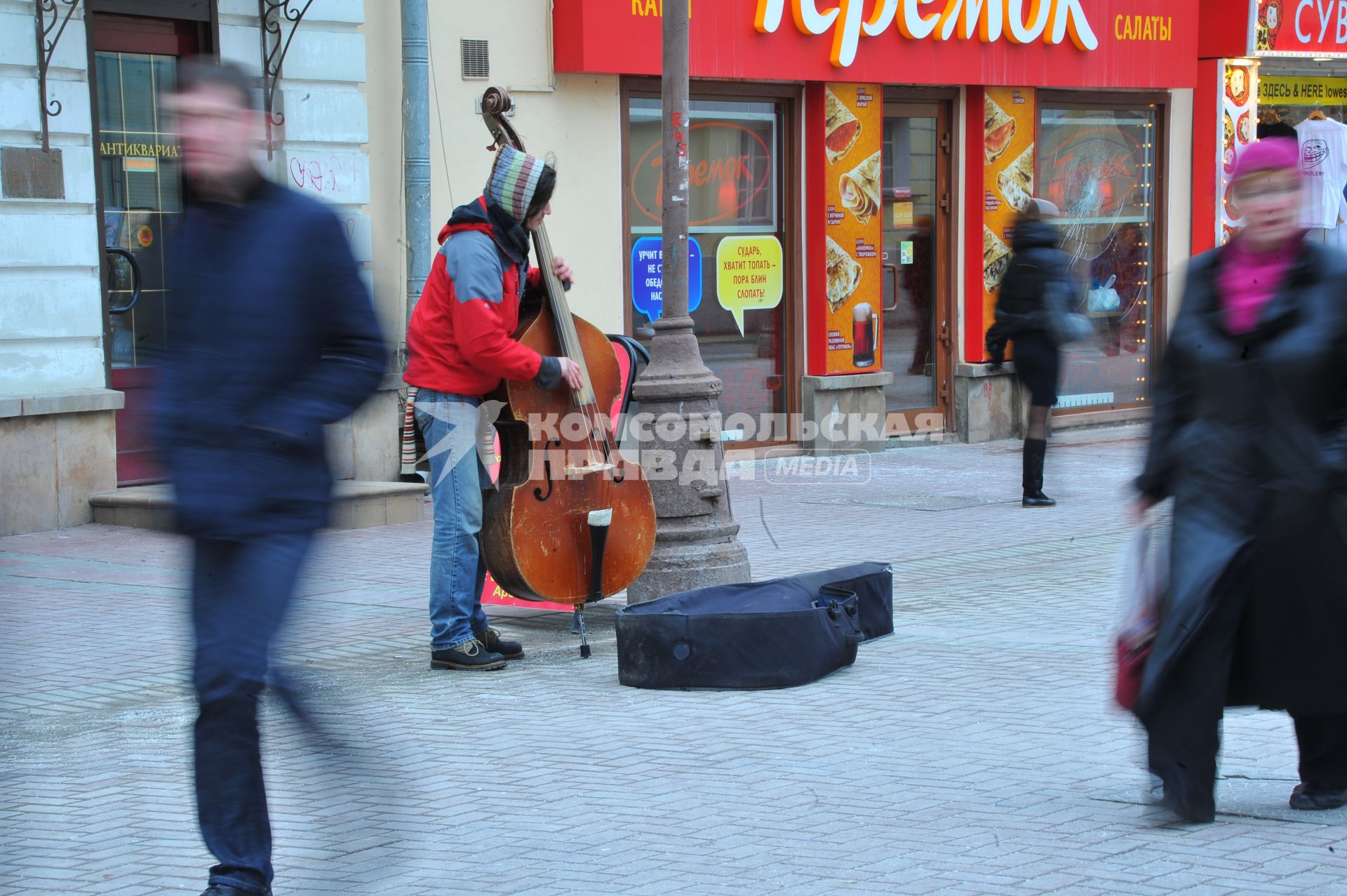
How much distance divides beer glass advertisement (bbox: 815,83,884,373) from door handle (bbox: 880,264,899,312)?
0.99 ft

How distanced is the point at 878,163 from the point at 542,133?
3.43 m

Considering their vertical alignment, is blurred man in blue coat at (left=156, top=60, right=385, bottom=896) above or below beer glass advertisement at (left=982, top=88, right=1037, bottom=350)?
below

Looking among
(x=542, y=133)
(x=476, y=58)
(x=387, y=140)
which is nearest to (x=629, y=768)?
(x=387, y=140)

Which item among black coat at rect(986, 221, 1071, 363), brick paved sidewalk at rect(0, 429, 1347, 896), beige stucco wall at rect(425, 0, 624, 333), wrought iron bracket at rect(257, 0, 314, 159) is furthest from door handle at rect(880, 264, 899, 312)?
brick paved sidewalk at rect(0, 429, 1347, 896)

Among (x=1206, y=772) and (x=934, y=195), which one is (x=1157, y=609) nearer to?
(x=1206, y=772)

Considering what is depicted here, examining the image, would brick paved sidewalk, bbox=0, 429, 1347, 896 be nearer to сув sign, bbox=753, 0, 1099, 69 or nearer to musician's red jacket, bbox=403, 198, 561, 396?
musician's red jacket, bbox=403, 198, 561, 396

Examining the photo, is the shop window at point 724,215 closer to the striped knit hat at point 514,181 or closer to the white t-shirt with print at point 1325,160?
the striped knit hat at point 514,181

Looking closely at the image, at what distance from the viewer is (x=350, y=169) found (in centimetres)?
1162

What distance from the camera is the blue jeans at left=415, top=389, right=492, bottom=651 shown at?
6.53 metres

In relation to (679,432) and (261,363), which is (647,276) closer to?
(679,432)

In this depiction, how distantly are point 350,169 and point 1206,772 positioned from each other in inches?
339

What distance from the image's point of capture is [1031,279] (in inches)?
423

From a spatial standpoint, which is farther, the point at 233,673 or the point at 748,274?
the point at 748,274

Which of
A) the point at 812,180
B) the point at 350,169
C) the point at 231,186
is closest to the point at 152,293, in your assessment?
the point at 350,169
